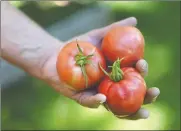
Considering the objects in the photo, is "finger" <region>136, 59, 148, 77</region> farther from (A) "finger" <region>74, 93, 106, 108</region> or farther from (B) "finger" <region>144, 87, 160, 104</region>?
(A) "finger" <region>74, 93, 106, 108</region>

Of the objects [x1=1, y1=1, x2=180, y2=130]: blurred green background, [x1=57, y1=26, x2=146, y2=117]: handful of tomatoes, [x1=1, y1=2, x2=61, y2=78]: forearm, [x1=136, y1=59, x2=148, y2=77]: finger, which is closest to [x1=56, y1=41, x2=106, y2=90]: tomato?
[x1=57, y1=26, x2=146, y2=117]: handful of tomatoes

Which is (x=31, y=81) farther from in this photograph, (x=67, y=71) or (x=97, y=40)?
(x=67, y=71)

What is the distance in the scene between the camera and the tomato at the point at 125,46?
2.20 metres

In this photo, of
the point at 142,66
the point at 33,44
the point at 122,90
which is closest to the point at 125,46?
the point at 142,66

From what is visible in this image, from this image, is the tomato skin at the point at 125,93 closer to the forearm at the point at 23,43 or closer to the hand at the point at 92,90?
the hand at the point at 92,90

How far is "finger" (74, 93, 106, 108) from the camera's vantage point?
210 cm

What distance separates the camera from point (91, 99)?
216cm

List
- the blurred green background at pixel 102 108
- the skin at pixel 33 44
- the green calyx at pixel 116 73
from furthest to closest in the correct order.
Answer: the blurred green background at pixel 102 108 → the skin at pixel 33 44 → the green calyx at pixel 116 73

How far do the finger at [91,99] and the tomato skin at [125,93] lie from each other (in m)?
0.03

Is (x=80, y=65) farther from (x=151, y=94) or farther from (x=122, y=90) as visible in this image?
(x=151, y=94)

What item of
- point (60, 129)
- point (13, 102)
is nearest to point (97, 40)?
point (60, 129)

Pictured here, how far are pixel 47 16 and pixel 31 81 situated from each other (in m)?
0.60

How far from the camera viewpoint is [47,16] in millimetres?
4148

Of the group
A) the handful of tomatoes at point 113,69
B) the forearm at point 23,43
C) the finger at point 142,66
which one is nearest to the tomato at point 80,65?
the handful of tomatoes at point 113,69
